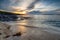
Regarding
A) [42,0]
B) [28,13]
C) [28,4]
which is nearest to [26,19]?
[28,13]

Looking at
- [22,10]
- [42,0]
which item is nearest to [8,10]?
[22,10]

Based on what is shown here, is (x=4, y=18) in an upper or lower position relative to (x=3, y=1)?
lower

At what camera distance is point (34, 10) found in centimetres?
337

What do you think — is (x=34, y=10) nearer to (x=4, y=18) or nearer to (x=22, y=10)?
(x=22, y=10)

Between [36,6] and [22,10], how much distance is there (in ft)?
1.11

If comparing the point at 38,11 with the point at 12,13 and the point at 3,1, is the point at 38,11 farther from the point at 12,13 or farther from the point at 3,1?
the point at 3,1

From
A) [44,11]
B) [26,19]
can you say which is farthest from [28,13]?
[44,11]

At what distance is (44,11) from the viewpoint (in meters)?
3.36

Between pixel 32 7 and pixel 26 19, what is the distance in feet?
1.02

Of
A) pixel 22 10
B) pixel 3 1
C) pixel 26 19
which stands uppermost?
pixel 3 1

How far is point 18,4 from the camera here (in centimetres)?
349

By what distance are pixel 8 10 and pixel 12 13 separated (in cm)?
12

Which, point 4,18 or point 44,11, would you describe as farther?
point 4,18

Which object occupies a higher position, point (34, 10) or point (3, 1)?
point (3, 1)
